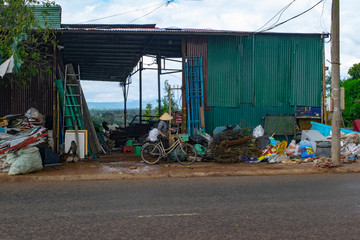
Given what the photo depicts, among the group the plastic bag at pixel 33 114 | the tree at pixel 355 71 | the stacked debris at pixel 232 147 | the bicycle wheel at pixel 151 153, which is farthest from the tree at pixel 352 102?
the plastic bag at pixel 33 114

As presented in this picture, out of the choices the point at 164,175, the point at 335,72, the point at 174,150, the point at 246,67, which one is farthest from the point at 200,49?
the point at 164,175

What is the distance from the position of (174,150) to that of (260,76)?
5.33m

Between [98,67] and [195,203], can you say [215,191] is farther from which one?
[98,67]

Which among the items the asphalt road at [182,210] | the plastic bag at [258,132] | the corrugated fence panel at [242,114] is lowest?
the asphalt road at [182,210]

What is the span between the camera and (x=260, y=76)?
14.2 metres

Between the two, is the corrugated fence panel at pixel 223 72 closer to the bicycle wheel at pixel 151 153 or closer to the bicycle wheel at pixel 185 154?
the bicycle wheel at pixel 185 154

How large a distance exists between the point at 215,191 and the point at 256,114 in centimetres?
742

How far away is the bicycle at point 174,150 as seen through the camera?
1135 centimetres

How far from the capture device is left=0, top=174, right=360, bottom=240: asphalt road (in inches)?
187

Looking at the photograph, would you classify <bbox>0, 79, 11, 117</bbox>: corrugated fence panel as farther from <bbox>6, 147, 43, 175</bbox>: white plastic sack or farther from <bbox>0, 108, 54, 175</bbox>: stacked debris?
<bbox>6, 147, 43, 175</bbox>: white plastic sack

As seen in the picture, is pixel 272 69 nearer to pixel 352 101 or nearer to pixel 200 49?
pixel 200 49

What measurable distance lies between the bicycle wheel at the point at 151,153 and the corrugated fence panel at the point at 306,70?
6.46 metres

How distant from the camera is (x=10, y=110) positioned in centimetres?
1297

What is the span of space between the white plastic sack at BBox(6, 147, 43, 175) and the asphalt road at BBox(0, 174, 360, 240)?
1.08m
